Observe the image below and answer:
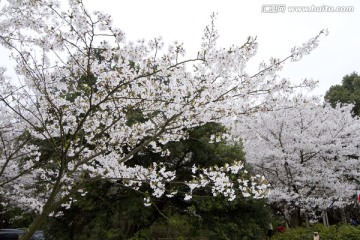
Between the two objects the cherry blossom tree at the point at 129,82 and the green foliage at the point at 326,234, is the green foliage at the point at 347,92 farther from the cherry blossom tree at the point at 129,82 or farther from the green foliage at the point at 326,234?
the cherry blossom tree at the point at 129,82

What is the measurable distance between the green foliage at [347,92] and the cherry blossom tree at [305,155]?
8238 mm

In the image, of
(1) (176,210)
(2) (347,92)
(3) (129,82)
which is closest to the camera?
(3) (129,82)

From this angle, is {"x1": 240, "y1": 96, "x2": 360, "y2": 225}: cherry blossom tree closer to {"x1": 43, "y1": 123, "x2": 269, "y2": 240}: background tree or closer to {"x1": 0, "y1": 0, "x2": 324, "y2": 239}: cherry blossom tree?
{"x1": 43, "y1": 123, "x2": 269, "y2": 240}: background tree

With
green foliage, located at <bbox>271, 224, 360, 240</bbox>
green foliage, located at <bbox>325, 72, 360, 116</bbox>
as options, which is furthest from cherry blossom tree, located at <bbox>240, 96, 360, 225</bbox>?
green foliage, located at <bbox>325, 72, 360, 116</bbox>

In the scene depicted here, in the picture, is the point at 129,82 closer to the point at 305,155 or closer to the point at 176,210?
the point at 176,210

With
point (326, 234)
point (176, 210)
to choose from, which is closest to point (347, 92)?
point (326, 234)

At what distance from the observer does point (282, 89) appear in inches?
179

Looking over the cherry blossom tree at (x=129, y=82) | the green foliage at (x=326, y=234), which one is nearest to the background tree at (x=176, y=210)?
the green foliage at (x=326, y=234)

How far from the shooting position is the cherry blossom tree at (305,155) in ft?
34.3

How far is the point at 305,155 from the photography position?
37.2 feet

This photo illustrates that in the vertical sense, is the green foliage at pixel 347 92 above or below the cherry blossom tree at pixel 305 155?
above

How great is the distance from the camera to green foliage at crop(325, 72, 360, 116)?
759 inches

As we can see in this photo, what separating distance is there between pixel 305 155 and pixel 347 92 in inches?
468

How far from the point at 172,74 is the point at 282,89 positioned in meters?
1.66
